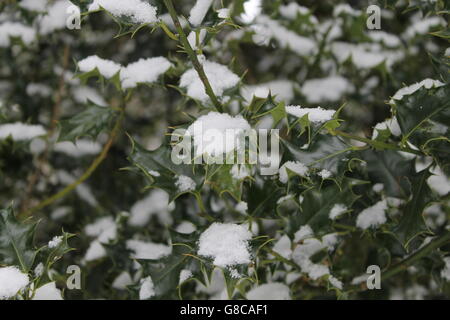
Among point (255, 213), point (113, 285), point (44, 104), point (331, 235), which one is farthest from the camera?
point (44, 104)

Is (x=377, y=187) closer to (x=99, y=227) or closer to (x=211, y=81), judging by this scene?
(x=211, y=81)

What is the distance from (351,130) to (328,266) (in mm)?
389

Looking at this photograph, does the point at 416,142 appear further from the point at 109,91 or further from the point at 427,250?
the point at 109,91

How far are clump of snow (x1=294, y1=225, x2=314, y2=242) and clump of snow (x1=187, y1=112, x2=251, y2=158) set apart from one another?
308mm

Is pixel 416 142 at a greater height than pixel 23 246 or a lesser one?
greater

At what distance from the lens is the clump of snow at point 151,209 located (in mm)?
1368

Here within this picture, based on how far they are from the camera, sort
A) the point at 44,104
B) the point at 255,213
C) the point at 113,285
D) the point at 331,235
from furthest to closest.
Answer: the point at 44,104 → the point at 113,285 → the point at 331,235 → the point at 255,213

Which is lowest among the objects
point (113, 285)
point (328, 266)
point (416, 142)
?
point (113, 285)

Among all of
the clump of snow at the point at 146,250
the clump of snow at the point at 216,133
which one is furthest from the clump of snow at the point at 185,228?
the clump of snow at the point at 216,133

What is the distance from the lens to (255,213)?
0.96m

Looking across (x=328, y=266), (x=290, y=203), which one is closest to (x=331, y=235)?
(x=328, y=266)

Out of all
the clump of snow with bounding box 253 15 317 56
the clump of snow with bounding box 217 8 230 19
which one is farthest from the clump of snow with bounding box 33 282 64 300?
the clump of snow with bounding box 253 15 317 56

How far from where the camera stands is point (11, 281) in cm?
83

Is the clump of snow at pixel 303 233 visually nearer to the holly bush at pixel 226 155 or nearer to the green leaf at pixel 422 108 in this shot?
the holly bush at pixel 226 155
